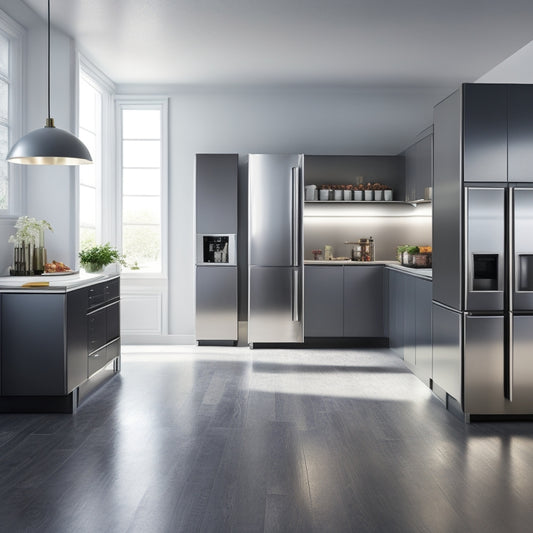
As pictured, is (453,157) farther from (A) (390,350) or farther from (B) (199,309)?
(B) (199,309)

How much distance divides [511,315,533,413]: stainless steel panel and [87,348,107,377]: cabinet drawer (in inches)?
122

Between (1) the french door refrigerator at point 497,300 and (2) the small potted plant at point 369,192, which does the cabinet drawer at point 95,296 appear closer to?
(1) the french door refrigerator at point 497,300

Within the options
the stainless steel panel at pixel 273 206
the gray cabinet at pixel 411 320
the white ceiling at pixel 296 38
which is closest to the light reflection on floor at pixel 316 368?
the gray cabinet at pixel 411 320

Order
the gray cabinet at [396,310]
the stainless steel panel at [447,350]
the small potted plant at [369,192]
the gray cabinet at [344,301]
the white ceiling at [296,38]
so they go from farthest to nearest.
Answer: the small potted plant at [369,192] → the gray cabinet at [344,301] → the gray cabinet at [396,310] → the white ceiling at [296,38] → the stainless steel panel at [447,350]

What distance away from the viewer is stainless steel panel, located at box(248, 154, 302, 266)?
6.63 metres

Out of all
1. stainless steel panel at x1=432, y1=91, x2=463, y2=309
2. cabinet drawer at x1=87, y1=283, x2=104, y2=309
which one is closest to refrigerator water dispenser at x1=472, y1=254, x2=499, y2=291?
stainless steel panel at x1=432, y1=91, x2=463, y2=309

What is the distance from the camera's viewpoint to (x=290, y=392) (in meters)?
4.81

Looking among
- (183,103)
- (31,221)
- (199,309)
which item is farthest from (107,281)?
(183,103)

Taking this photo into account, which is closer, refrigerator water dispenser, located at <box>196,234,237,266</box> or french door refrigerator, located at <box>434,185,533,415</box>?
french door refrigerator, located at <box>434,185,533,415</box>

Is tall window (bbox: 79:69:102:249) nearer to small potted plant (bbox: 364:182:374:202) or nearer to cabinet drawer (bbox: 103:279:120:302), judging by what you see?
cabinet drawer (bbox: 103:279:120:302)

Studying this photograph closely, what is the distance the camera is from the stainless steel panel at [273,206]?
6.63m

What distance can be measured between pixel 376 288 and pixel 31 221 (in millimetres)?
3794

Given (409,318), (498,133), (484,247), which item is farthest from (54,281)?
(498,133)

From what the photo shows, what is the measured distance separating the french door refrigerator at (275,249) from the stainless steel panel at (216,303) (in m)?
0.23
